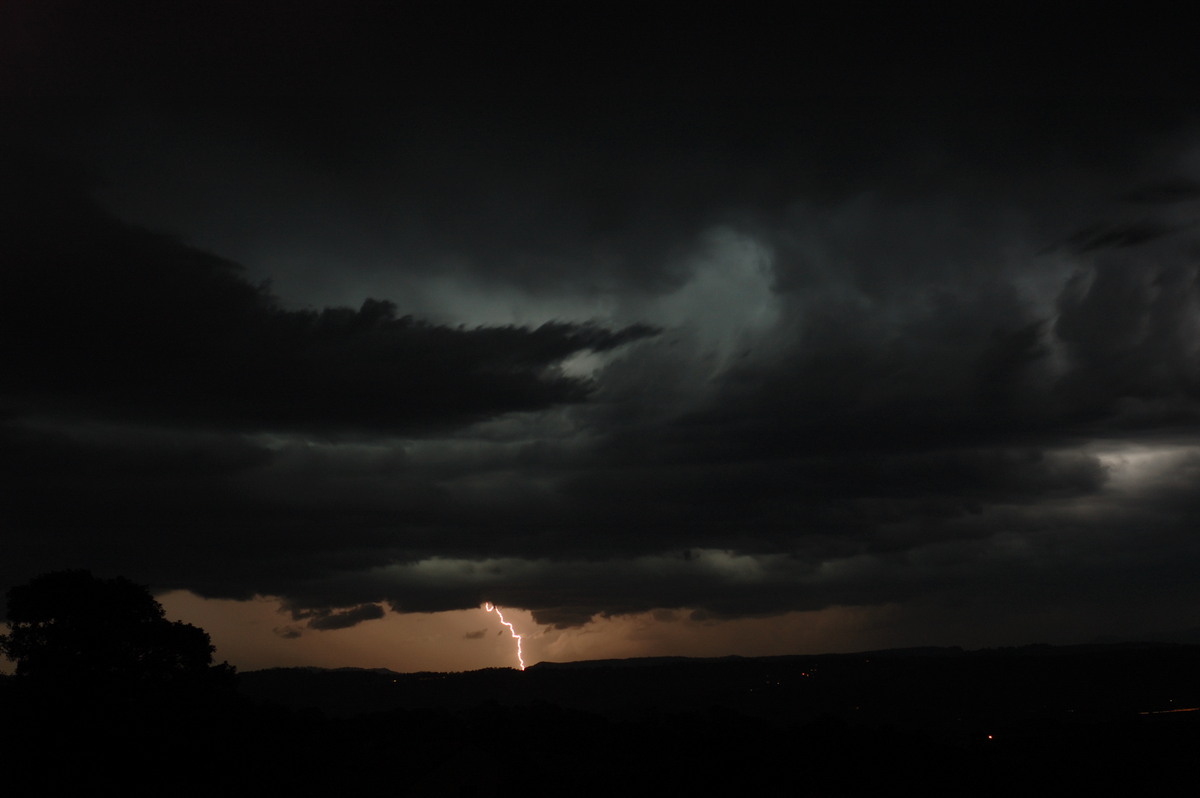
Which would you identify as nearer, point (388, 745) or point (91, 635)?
point (91, 635)

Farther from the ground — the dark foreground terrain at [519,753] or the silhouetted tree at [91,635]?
the silhouetted tree at [91,635]

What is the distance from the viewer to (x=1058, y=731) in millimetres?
129375

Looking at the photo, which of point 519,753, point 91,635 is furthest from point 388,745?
point 91,635

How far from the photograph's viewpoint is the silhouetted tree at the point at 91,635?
65625 mm

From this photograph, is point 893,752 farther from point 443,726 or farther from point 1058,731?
point 443,726

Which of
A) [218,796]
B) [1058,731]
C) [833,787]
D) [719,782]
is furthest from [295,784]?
[1058,731]

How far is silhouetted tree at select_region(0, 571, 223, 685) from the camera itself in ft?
215

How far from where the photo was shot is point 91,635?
220ft

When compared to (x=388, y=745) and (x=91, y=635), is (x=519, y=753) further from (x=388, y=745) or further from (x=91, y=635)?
(x=91, y=635)

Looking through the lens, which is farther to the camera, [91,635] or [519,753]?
[519,753]

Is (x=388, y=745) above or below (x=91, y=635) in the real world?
below

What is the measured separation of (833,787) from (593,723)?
2318 inches

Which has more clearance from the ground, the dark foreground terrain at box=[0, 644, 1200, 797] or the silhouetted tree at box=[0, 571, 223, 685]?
the silhouetted tree at box=[0, 571, 223, 685]

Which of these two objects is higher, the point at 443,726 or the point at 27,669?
the point at 27,669
